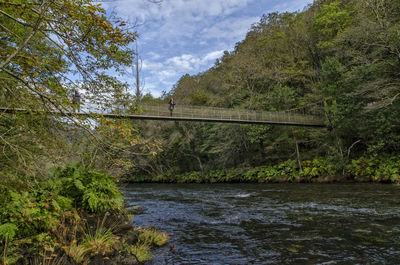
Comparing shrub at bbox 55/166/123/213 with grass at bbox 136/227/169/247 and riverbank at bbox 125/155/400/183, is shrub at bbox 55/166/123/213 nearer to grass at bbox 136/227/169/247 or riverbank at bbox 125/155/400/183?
grass at bbox 136/227/169/247

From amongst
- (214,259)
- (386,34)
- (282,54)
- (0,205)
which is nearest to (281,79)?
(282,54)

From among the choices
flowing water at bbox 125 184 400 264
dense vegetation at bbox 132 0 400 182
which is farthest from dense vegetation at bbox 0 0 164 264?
dense vegetation at bbox 132 0 400 182

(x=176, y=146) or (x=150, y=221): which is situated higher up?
(x=176, y=146)

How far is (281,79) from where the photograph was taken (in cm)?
2045

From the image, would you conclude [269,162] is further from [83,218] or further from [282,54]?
[83,218]

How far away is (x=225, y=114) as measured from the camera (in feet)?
55.6

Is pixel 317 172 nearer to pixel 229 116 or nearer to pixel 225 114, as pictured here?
pixel 229 116

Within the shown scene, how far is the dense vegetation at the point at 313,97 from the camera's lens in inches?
530

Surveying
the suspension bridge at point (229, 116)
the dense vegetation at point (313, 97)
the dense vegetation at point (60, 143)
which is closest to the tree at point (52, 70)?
the dense vegetation at point (60, 143)

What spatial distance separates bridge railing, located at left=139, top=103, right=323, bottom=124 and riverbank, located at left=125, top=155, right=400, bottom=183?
3103 mm

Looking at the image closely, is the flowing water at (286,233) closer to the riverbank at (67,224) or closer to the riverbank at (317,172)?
the riverbank at (67,224)

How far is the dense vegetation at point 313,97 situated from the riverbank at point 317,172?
0.07m

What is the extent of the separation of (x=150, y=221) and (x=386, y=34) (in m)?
14.2

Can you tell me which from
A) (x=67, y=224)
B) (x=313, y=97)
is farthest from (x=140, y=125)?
(x=67, y=224)
